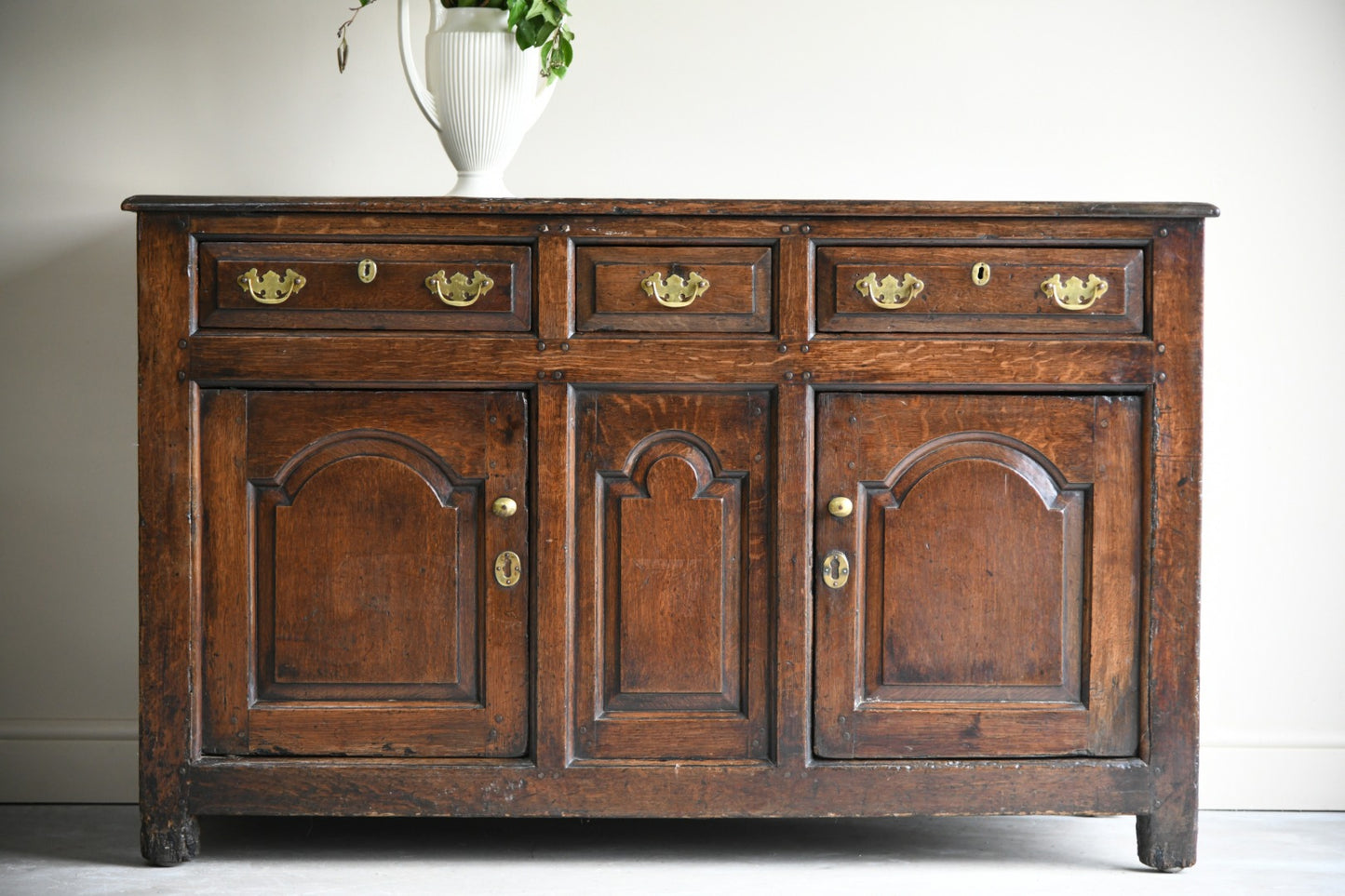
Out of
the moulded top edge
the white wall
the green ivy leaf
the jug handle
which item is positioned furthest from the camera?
the white wall

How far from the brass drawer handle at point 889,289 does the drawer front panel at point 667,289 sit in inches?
5.6

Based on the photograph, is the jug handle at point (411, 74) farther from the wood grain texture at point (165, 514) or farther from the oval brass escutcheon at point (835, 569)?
the oval brass escutcheon at point (835, 569)

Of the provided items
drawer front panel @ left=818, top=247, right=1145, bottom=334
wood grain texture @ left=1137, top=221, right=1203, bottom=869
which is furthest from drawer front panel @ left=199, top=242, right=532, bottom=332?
wood grain texture @ left=1137, top=221, right=1203, bottom=869

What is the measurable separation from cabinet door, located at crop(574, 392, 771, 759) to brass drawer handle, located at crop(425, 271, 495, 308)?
0.71ft

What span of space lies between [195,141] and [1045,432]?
1.60m

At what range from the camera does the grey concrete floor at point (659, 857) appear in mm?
1639

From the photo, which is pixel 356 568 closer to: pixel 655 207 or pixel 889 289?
pixel 655 207

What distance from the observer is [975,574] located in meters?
1.64

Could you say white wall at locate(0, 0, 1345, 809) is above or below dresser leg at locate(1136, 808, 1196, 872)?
above

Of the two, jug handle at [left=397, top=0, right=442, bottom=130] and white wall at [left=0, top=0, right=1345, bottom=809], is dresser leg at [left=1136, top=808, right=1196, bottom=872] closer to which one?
white wall at [left=0, top=0, right=1345, bottom=809]

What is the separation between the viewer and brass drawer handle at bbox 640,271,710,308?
63.3 inches

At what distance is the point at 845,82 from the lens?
2.14m

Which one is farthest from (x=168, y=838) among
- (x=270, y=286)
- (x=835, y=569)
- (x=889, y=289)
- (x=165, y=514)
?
(x=889, y=289)

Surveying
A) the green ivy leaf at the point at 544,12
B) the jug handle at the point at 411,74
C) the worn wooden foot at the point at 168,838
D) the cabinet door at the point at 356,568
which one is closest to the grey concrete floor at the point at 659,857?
the worn wooden foot at the point at 168,838
